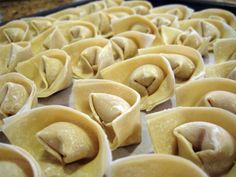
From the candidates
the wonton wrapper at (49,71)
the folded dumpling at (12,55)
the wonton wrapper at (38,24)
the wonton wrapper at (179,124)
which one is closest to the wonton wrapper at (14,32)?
the wonton wrapper at (38,24)

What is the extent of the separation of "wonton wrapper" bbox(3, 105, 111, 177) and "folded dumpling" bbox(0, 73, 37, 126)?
125 mm

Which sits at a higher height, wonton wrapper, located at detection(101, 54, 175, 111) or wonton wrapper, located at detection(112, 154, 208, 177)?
wonton wrapper, located at detection(112, 154, 208, 177)

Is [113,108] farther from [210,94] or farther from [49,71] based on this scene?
[49,71]

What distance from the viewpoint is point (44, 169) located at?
1.02 metres

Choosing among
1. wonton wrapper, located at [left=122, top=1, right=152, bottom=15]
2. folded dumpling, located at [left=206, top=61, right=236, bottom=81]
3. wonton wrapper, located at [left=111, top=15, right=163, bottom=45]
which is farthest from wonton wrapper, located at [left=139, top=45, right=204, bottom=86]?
wonton wrapper, located at [left=122, top=1, right=152, bottom=15]

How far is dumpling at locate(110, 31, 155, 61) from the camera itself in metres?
1.68

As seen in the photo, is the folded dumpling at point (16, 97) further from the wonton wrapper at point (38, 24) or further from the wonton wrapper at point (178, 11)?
the wonton wrapper at point (178, 11)

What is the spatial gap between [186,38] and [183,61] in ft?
0.99

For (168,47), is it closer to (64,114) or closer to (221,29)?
(221,29)

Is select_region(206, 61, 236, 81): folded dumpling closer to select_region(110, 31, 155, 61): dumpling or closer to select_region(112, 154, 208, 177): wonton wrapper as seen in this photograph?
select_region(110, 31, 155, 61): dumpling

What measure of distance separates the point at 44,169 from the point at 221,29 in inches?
52.9

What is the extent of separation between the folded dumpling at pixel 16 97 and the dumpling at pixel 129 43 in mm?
562

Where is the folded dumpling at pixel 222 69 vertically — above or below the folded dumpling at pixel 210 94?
below

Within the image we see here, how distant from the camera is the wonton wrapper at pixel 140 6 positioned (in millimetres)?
2221
